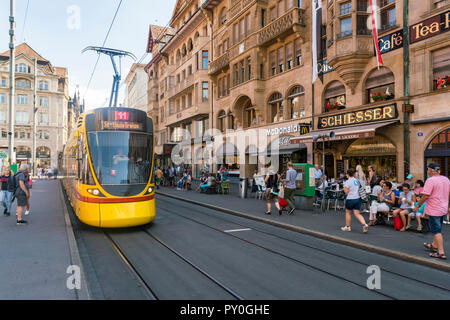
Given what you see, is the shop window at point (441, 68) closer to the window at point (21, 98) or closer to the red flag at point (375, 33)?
the red flag at point (375, 33)

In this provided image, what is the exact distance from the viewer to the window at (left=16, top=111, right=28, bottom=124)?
67231 mm

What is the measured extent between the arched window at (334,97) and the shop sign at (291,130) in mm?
1546

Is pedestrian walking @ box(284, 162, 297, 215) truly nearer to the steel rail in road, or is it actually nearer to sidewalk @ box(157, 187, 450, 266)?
sidewalk @ box(157, 187, 450, 266)

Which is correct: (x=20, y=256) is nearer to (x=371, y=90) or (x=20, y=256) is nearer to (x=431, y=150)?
(x=431, y=150)

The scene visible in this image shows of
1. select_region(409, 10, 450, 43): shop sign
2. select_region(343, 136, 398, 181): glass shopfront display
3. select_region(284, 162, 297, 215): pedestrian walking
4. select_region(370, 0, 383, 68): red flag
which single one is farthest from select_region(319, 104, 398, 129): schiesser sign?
select_region(284, 162, 297, 215): pedestrian walking

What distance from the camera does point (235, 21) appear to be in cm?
2478

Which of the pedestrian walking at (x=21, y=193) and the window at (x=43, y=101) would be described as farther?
the window at (x=43, y=101)

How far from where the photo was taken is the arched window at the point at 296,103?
65.0 ft

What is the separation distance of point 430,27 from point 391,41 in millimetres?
1798

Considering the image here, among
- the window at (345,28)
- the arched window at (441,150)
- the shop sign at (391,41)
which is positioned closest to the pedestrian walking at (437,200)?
the arched window at (441,150)

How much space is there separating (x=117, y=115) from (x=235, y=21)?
758 inches

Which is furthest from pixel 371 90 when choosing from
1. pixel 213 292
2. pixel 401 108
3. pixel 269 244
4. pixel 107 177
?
pixel 213 292

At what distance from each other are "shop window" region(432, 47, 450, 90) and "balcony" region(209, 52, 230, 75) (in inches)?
630
